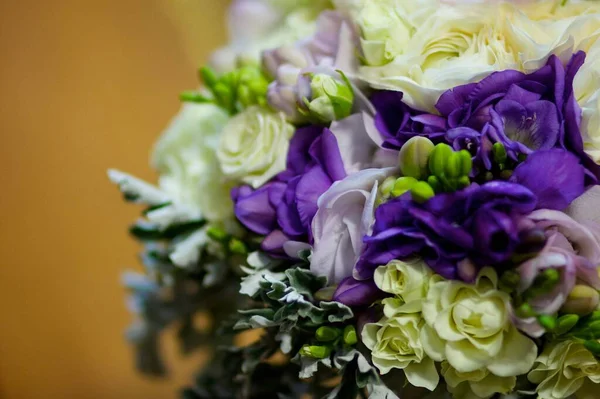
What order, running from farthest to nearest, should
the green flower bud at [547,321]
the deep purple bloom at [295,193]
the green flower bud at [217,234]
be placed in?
1. the green flower bud at [217,234]
2. the deep purple bloom at [295,193]
3. the green flower bud at [547,321]

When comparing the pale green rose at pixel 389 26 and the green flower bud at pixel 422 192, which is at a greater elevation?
the pale green rose at pixel 389 26

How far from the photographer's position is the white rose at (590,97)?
1.55 feet

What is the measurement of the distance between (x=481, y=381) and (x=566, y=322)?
0.08 meters

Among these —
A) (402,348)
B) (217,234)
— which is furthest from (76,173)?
(402,348)

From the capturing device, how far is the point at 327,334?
505 mm

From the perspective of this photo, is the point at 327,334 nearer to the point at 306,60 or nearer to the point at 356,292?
the point at 356,292

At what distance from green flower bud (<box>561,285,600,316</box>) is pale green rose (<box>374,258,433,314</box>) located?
3.8 inches

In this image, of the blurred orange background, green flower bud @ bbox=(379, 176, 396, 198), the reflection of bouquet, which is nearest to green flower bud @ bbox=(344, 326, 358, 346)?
the reflection of bouquet

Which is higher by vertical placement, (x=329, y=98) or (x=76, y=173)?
(x=329, y=98)

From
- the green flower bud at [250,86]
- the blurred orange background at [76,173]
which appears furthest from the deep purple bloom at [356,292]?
the blurred orange background at [76,173]

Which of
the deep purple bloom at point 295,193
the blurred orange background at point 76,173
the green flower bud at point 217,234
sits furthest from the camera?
the blurred orange background at point 76,173

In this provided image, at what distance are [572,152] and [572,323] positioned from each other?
0.41ft

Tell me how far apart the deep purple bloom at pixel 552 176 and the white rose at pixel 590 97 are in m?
0.03

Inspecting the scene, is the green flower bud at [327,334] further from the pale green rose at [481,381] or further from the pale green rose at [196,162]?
the pale green rose at [196,162]
